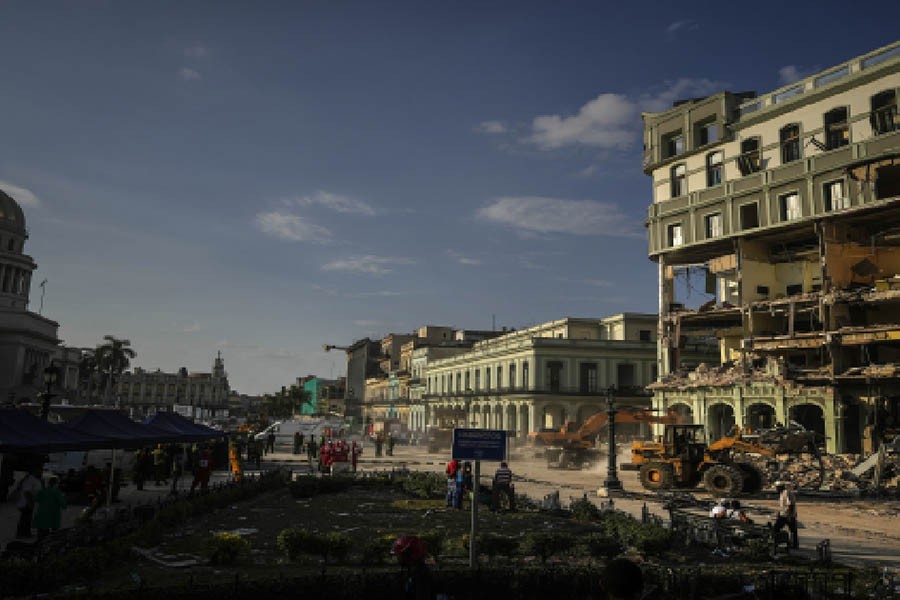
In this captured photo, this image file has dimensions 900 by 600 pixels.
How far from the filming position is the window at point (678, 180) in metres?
51.6

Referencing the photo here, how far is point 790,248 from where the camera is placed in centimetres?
4784

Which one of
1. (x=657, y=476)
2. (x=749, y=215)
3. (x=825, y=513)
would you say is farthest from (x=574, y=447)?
(x=825, y=513)

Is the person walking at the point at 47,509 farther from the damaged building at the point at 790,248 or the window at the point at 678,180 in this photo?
the window at the point at 678,180

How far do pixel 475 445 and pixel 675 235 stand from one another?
4301cm

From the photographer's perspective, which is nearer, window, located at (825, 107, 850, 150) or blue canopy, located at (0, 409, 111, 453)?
blue canopy, located at (0, 409, 111, 453)

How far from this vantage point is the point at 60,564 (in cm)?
1094

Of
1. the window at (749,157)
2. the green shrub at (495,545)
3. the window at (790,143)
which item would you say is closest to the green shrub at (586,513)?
the green shrub at (495,545)

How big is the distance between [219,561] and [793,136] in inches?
1765

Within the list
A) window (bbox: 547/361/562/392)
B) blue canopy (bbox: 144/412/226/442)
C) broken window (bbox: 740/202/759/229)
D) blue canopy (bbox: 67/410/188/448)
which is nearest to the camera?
blue canopy (bbox: 67/410/188/448)

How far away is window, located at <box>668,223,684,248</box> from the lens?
50625 mm

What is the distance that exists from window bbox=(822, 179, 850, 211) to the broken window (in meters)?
4.76

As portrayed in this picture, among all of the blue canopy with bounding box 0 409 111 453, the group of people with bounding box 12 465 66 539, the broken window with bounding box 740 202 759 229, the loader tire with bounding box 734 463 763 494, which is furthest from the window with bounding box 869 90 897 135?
the group of people with bounding box 12 465 66 539

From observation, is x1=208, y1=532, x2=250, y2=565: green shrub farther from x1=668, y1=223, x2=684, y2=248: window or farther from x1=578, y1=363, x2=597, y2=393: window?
x1=578, y1=363, x2=597, y2=393: window

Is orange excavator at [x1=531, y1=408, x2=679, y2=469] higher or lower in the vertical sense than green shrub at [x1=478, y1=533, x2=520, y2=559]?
higher
